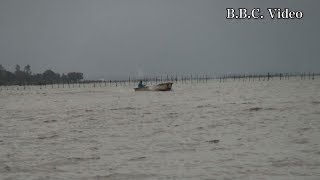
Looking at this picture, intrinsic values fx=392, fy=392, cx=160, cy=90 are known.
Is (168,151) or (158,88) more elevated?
(158,88)

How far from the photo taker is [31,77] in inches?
6580

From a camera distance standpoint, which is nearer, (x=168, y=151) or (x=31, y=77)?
(x=168, y=151)

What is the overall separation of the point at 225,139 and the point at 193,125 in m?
4.19

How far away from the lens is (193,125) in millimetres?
16656

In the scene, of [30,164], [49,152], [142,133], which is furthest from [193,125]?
[30,164]

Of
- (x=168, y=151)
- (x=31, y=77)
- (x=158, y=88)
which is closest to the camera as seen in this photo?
(x=168, y=151)

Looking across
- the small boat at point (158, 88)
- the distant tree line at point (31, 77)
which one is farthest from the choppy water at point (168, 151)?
the distant tree line at point (31, 77)

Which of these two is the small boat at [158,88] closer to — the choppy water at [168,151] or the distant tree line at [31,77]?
the choppy water at [168,151]

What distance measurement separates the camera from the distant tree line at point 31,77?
495ft

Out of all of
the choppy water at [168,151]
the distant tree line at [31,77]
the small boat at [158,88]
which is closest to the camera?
the choppy water at [168,151]

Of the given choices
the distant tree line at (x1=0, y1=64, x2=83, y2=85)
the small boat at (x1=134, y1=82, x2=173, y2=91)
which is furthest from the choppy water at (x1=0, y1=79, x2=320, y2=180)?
the distant tree line at (x1=0, y1=64, x2=83, y2=85)

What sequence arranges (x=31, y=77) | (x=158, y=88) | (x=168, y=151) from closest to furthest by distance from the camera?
(x=168, y=151), (x=158, y=88), (x=31, y=77)

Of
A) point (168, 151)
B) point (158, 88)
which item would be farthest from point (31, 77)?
point (168, 151)

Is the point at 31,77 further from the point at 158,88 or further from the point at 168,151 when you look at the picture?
the point at 168,151
